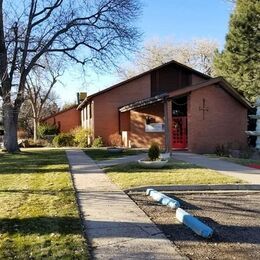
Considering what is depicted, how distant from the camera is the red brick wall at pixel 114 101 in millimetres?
35125

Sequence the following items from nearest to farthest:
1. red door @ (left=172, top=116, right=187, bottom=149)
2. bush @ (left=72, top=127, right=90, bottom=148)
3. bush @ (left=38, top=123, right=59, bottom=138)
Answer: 1. red door @ (left=172, top=116, right=187, bottom=149)
2. bush @ (left=72, top=127, right=90, bottom=148)
3. bush @ (left=38, top=123, right=59, bottom=138)

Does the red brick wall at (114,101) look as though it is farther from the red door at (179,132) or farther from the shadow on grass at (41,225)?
the shadow on grass at (41,225)

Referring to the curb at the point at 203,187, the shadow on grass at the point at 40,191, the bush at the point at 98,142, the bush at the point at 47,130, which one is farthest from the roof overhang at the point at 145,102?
the shadow on grass at the point at 40,191

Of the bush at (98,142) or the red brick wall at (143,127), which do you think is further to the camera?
the bush at (98,142)

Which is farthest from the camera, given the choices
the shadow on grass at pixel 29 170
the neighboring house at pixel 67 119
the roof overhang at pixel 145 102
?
the neighboring house at pixel 67 119

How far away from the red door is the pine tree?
647 cm

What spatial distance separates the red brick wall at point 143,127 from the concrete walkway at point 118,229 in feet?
63.5

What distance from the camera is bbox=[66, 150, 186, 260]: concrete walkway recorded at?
6.12 metres

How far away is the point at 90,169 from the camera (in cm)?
1677

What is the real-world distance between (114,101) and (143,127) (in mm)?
4799

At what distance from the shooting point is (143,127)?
3138 centimetres

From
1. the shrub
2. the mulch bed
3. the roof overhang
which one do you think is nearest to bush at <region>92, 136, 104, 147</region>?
the shrub

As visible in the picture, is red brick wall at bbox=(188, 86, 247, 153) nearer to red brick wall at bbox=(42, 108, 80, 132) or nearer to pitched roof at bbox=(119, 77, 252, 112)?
pitched roof at bbox=(119, 77, 252, 112)

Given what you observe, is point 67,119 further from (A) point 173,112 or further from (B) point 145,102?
(B) point 145,102
